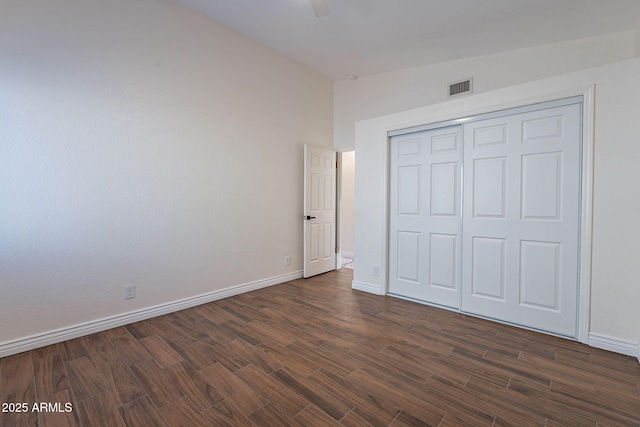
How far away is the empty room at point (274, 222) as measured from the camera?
1846 mm

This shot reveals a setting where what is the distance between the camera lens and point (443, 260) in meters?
3.24

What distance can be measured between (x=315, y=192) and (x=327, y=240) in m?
0.89

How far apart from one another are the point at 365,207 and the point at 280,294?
5.30 feet

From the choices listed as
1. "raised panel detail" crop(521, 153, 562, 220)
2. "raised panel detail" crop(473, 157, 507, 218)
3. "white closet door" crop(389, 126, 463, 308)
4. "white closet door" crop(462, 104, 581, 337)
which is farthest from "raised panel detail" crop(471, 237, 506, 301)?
"raised panel detail" crop(521, 153, 562, 220)

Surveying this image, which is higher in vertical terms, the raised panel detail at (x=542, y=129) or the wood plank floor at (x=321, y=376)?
the raised panel detail at (x=542, y=129)

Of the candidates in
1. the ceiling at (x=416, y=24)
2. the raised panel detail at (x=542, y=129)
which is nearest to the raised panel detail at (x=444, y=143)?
the raised panel detail at (x=542, y=129)

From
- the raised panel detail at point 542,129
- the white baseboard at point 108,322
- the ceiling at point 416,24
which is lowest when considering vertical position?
the white baseboard at point 108,322

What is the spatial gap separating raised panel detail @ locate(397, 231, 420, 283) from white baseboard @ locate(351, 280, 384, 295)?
34 centimetres

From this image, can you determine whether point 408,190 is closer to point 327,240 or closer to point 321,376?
point 327,240

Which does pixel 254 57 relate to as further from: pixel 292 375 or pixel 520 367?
pixel 520 367

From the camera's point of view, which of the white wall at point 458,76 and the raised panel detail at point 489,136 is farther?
the white wall at point 458,76

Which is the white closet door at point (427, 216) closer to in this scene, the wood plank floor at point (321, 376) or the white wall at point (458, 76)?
the wood plank floor at point (321, 376)

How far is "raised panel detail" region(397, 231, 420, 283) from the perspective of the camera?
3.46 m

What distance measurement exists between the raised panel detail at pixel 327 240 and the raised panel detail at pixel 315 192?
41 cm
